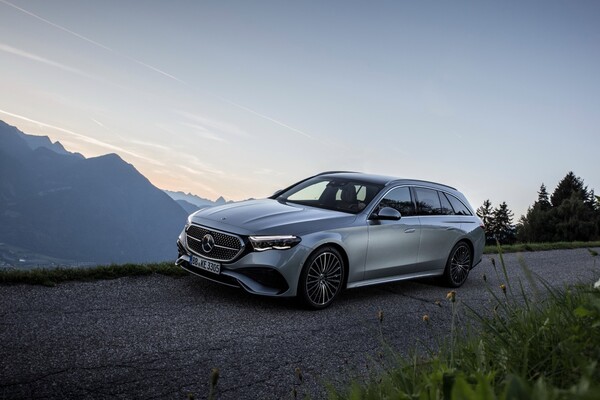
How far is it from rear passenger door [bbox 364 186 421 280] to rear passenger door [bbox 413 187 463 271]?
0.61 ft

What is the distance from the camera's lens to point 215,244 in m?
6.61

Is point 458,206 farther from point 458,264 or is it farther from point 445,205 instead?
point 458,264

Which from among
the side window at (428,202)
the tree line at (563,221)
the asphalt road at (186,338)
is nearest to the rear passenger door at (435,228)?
the side window at (428,202)

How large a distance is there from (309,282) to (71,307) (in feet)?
8.77

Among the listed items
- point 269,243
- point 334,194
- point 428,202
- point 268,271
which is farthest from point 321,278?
point 428,202

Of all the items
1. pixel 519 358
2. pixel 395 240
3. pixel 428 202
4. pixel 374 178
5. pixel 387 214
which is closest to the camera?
pixel 519 358

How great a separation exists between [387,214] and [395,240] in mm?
531

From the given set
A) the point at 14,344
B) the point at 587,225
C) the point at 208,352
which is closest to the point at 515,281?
the point at 208,352

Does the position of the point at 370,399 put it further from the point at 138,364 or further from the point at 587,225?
the point at 587,225

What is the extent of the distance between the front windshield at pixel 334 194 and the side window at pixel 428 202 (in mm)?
900

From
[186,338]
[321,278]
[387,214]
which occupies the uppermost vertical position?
[387,214]

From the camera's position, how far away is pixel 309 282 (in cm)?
655

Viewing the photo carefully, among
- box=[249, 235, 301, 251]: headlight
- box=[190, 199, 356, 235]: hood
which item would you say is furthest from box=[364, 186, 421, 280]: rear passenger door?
box=[249, 235, 301, 251]: headlight

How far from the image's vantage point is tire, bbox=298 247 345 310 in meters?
6.49
